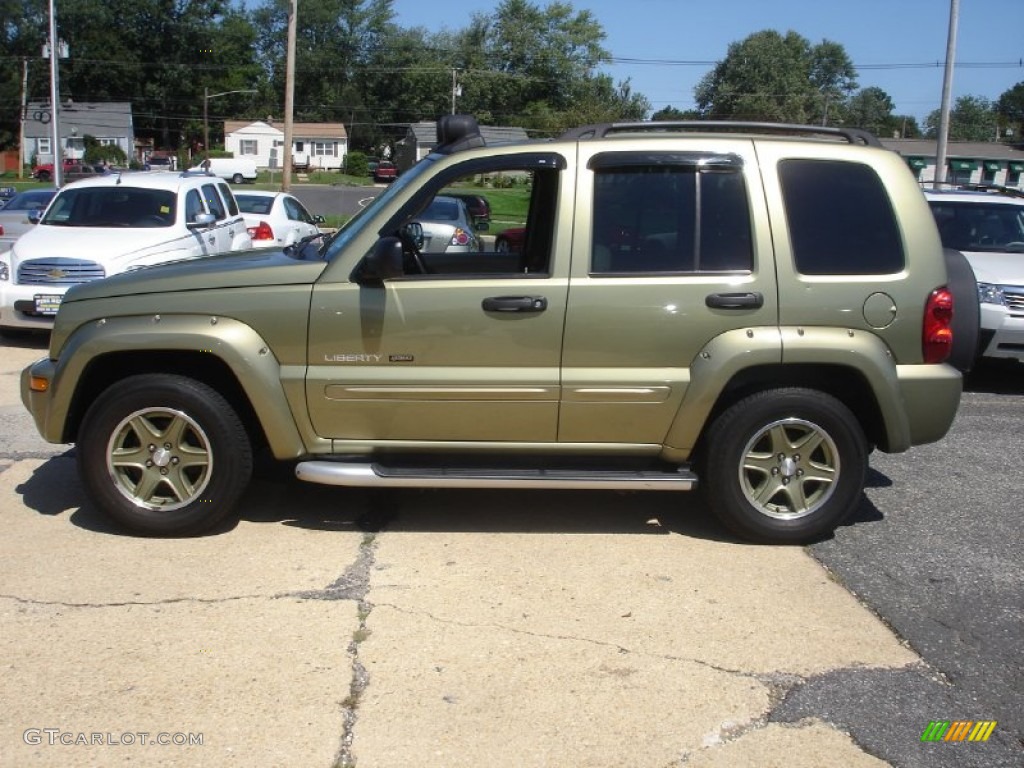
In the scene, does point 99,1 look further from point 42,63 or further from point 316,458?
point 316,458

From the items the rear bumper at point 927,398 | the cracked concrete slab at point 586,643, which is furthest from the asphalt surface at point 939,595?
the rear bumper at point 927,398

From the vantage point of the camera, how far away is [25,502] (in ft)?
18.7

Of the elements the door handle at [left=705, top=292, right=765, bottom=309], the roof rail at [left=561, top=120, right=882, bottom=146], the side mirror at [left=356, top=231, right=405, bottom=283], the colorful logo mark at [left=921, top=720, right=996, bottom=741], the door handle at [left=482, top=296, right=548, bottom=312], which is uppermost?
the roof rail at [left=561, top=120, right=882, bottom=146]

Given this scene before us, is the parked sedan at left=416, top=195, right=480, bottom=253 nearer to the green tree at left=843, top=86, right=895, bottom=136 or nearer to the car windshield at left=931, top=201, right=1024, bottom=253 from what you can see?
the car windshield at left=931, top=201, right=1024, bottom=253

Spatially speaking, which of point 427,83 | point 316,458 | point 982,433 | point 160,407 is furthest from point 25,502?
point 427,83

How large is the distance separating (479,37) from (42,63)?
37.9 metres

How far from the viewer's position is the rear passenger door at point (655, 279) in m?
4.96

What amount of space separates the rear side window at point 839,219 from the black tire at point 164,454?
9.52 feet

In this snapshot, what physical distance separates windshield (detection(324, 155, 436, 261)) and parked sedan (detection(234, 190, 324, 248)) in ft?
36.3

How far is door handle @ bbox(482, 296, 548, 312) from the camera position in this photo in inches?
194

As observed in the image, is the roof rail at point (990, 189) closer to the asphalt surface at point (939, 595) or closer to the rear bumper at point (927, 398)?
the asphalt surface at point (939, 595)

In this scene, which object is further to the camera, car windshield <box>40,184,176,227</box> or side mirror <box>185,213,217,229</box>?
side mirror <box>185,213,217,229</box>

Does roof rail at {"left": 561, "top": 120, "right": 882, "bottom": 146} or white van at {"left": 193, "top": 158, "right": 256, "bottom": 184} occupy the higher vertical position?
white van at {"left": 193, "top": 158, "right": 256, "bottom": 184}

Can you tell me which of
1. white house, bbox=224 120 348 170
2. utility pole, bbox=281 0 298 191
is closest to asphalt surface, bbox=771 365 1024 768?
utility pole, bbox=281 0 298 191
